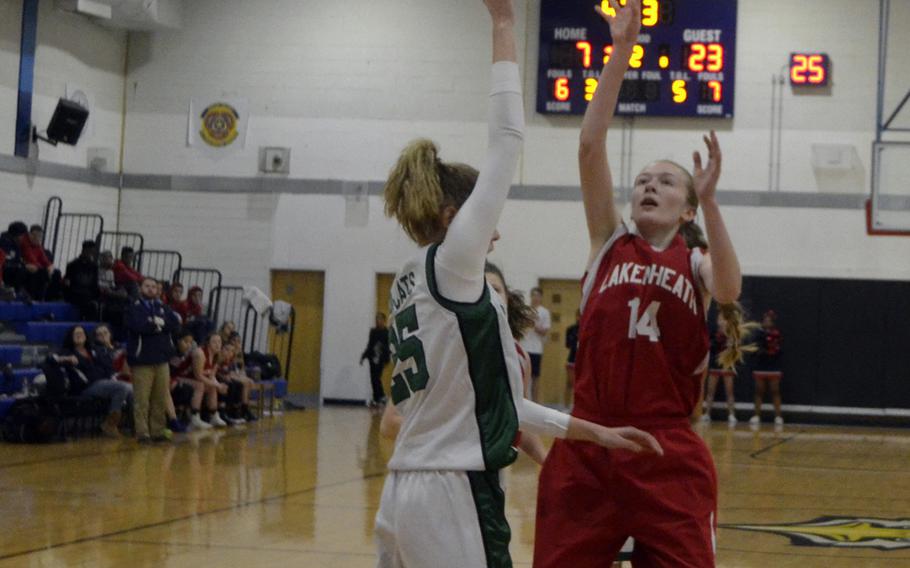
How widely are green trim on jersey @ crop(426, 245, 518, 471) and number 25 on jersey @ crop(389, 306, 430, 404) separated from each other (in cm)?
11

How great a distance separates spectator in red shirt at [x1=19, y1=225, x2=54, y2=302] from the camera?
1586 centimetres

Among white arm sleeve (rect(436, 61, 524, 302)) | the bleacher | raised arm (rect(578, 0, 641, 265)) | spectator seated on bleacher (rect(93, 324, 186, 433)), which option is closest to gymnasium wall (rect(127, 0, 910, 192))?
the bleacher

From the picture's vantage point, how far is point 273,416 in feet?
57.3

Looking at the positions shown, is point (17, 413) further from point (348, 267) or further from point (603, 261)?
point (603, 261)

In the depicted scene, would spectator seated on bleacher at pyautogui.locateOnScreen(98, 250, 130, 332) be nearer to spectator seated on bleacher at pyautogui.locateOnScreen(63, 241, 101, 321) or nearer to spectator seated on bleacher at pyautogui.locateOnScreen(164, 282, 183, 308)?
spectator seated on bleacher at pyautogui.locateOnScreen(63, 241, 101, 321)

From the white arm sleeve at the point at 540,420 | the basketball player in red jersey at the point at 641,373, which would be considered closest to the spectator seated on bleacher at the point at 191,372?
the basketball player in red jersey at the point at 641,373

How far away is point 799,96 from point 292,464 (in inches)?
462

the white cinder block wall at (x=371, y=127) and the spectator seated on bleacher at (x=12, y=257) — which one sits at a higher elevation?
the white cinder block wall at (x=371, y=127)

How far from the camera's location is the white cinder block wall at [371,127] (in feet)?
63.8

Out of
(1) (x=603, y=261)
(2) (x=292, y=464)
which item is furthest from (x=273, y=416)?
(1) (x=603, y=261)

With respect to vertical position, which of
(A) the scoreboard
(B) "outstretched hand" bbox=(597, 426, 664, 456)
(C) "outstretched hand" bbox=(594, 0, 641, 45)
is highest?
(A) the scoreboard

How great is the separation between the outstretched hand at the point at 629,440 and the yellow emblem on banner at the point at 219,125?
18.3 metres

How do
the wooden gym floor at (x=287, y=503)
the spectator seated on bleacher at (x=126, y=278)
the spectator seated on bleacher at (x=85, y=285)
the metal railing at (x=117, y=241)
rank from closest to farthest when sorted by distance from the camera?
the wooden gym floor at (x=287, y=503) < the spectator seated on bleacher at (x=85, y=285) < the spectator seated on bleacher at (x=126, y=278) < the metal railing at (x=117, y=241)

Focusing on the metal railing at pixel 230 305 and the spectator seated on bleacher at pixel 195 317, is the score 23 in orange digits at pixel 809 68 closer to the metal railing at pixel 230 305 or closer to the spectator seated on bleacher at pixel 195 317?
the metal railing at pixel 230 305
